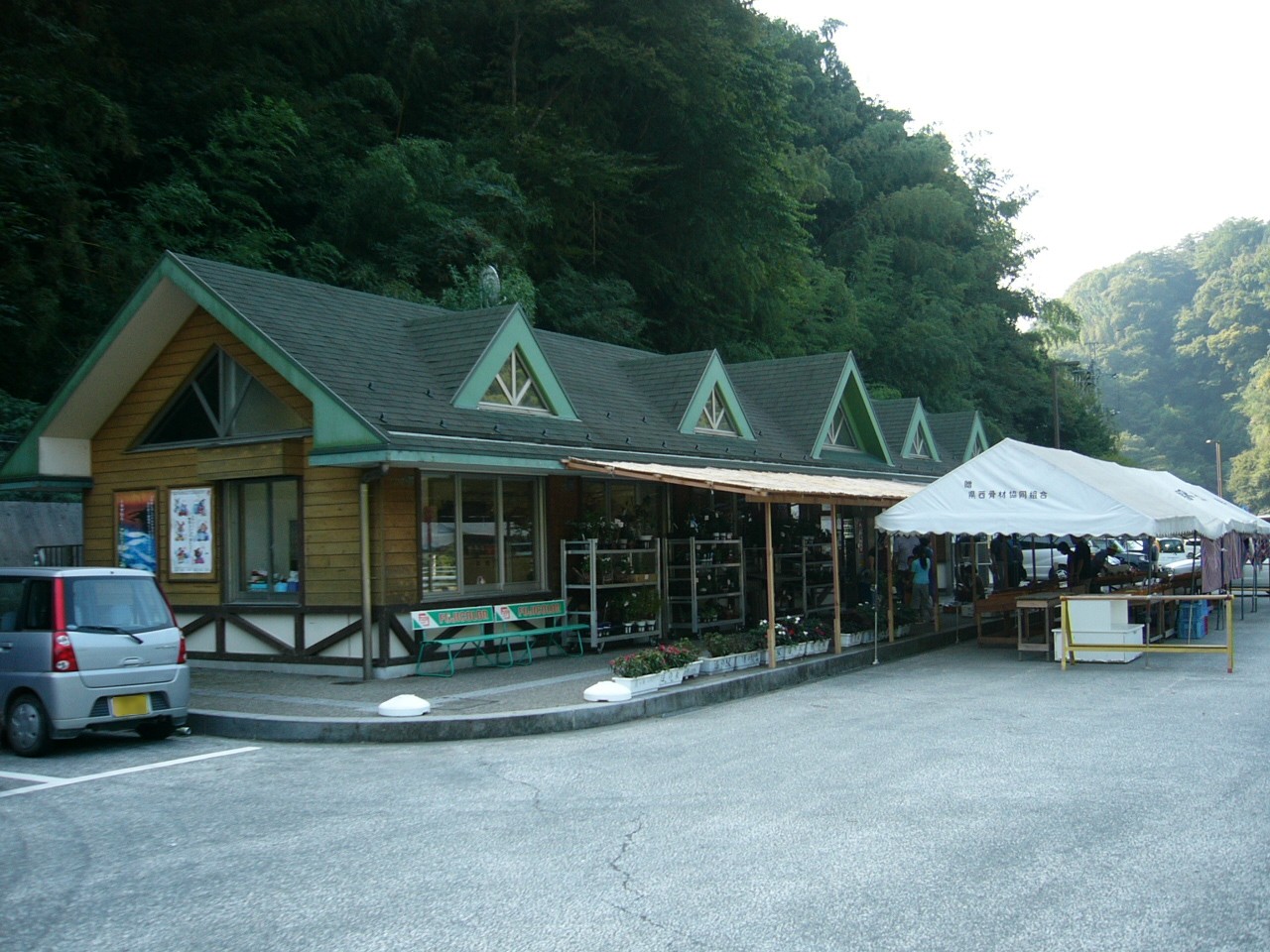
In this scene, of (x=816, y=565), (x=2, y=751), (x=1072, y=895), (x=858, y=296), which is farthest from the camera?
(x=858, y=296)

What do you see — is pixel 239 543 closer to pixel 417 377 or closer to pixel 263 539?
pixel 263 539

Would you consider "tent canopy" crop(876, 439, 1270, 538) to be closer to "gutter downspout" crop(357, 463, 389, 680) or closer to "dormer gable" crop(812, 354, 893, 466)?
"gutter downspout" crop(357, 463, 389, 680)

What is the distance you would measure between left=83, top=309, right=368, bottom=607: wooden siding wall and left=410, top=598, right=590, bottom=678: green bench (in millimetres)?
1081

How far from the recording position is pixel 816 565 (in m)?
20.6

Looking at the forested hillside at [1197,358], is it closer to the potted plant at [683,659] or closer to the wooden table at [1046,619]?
the wooden table at [1046,619]

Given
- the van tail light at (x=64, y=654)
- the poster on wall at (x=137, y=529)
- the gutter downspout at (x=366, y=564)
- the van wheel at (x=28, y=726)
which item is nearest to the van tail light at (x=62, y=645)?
the van tail light at (x=64, y=654)

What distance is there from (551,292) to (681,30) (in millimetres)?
8969

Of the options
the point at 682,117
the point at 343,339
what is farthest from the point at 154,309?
the point at 682,117

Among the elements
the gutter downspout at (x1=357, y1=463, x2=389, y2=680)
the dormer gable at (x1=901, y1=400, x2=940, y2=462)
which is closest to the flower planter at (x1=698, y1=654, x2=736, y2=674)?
the gutter downspout at (x1=357, y1=463, x2=389, y2=680)

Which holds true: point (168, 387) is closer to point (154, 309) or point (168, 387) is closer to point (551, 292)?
point (154, 309)

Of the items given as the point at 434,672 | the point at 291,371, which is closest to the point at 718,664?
the point at 434,672

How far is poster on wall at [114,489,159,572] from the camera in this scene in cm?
1634

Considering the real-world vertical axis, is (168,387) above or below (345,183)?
below

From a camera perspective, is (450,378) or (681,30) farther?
(681,30)
